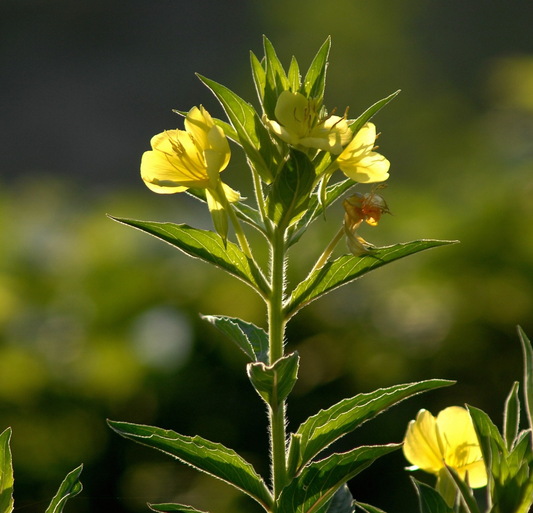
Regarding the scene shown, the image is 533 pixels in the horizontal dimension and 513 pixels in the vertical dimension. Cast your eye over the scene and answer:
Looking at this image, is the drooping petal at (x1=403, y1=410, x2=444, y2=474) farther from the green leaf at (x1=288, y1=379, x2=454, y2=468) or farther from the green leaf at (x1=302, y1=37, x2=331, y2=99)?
the green leaf at (x1=302, y1=37, x2=331, y2=99)

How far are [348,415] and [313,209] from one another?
6.8 inches

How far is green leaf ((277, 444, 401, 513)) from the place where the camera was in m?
0.40

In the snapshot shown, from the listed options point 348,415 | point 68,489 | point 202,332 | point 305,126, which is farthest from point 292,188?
point 202,332

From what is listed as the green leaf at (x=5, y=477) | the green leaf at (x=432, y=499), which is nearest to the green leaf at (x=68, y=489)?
the green leaf at (x=5, y=477)

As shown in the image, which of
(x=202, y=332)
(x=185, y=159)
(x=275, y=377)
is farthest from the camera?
(x=202, y=332)

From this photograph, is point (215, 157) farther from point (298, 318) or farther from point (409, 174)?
point (409, 174)

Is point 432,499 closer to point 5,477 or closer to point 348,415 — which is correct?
point 348,415

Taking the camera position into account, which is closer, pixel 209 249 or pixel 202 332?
pixel 209 249

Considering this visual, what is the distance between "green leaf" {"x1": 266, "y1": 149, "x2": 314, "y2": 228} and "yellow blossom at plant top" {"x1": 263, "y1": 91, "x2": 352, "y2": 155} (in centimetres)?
1

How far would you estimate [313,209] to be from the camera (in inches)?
20.4

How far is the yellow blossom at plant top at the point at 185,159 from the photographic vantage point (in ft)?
1.57

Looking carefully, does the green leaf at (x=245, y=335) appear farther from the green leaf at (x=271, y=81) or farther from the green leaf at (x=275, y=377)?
the green leaf at (x=271, y=81)

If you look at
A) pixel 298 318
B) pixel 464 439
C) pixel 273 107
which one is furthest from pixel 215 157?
pixel 298 318

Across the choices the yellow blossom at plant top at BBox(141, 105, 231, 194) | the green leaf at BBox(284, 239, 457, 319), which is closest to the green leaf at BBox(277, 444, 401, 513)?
the green leaf at BBox(284, 239, 457, 319)
